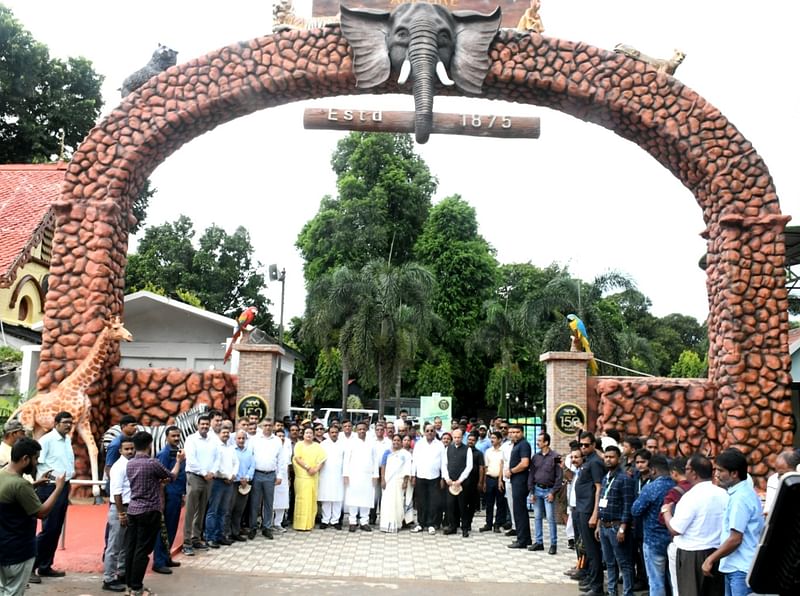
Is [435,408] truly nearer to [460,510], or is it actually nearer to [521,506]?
[460,510]

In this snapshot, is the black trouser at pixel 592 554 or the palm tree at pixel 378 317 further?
the palm tree at pixel 378 317

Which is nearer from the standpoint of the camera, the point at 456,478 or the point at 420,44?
the point at 456,478

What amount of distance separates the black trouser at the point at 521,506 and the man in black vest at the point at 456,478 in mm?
834

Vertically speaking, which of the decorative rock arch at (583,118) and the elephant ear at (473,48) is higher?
the elephant ear at (473,48)

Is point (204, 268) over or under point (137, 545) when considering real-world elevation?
over

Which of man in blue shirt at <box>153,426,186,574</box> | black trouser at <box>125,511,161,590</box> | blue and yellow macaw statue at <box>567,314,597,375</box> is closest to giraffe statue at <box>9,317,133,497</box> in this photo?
man in blue shirt at <box>153,426,186,574</box>

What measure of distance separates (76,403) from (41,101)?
2031 cm

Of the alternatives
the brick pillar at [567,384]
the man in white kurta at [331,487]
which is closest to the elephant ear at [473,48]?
the brick pillar at [567,384]

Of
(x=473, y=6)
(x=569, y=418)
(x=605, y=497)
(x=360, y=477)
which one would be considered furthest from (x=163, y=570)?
(x=473, y=6)

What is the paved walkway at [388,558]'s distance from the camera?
7.45 meters

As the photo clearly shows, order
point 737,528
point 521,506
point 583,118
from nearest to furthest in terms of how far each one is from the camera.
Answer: point 737,528 → point 521,506 → point 583,118

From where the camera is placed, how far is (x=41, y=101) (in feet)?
87.1

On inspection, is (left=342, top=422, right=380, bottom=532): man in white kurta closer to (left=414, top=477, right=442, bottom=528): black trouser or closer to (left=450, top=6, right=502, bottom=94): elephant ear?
(left=414, top=477, right=442, bottom=528): black trouser

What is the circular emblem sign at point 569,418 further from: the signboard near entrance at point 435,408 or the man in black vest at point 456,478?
the signboard near entrance at point 435,408
